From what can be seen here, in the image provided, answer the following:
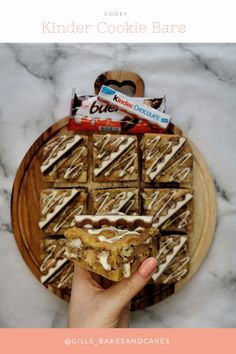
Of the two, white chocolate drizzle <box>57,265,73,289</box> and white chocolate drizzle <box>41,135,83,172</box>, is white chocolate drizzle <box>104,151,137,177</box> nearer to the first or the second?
white chocolate drizzle <box>41,135,83,172</box>

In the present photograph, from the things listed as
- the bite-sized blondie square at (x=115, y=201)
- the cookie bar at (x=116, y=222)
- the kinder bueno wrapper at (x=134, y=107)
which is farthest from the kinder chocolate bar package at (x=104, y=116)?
the cookie bar at (x=116, y=222)

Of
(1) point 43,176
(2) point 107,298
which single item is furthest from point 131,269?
(1) point 43,176

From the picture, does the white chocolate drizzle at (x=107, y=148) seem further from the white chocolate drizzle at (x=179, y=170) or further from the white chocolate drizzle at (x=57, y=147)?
the white chocolate drizzle at (x=179, y=170)

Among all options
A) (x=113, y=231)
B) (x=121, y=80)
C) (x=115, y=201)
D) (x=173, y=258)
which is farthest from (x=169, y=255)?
(x=121, y=80)

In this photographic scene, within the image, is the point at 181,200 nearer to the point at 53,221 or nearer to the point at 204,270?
the point at 204,270

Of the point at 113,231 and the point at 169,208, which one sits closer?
the point at 113,231

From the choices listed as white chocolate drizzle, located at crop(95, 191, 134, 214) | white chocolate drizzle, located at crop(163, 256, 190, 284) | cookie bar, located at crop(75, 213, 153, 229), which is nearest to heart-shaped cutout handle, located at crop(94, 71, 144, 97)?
white chocolate drizzle, located at crop(95, 191, 134, 214)
